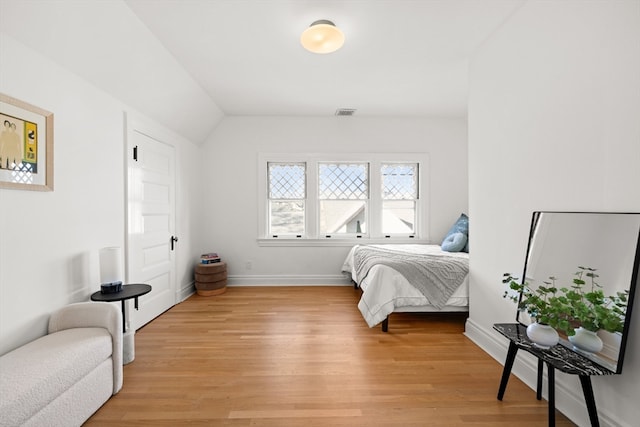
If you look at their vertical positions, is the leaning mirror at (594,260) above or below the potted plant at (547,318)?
above

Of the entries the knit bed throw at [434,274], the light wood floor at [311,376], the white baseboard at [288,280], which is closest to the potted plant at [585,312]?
the light wood floor at [311,376]

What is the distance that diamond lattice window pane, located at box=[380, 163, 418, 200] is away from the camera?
15.0 ft

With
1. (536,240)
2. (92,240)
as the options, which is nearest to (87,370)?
(92,240)

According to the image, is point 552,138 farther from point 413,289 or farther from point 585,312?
point 413,289

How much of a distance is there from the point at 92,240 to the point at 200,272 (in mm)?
1801

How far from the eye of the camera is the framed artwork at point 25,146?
158 cm

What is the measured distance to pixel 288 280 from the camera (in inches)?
175

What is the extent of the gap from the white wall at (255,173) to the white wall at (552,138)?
199 centimetres

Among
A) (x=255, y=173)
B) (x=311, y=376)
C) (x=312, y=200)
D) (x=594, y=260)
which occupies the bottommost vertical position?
(x=311, y=376)

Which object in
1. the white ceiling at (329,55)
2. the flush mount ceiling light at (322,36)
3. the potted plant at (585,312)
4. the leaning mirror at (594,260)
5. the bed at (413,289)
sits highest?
the white ceiling at (329,55)

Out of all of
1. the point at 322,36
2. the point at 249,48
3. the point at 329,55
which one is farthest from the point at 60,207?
the point at 329,55

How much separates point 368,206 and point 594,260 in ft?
10.2

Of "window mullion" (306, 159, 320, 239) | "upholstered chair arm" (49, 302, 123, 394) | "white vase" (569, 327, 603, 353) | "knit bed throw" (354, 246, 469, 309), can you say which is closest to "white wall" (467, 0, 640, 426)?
"white vase" (569, 327, 603, 353)

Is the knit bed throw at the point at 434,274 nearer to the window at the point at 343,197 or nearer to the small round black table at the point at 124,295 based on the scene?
the window at the point at 343,197
